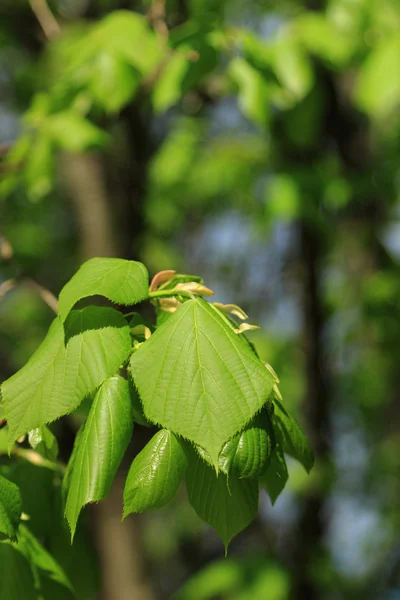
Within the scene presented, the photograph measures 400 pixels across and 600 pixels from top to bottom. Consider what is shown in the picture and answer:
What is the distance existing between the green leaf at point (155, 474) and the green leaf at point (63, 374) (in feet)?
0.36

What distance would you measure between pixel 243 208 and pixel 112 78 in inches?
134

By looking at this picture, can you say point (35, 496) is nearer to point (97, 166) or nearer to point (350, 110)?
point (97, 166)

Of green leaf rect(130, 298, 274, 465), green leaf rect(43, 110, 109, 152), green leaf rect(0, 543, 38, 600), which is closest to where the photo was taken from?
green leaf rect(130, 298, 274, 465)

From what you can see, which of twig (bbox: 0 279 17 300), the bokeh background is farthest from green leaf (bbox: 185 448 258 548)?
twig (bbox: 0 279 17 300)

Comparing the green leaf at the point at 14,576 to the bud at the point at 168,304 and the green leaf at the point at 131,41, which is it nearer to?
the bud at the point at 168,304

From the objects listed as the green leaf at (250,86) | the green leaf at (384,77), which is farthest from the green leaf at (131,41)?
the green leaf at (384,77)

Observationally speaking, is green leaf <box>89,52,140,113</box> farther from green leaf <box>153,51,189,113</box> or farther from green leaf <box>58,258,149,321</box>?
green leaf <box>58,258,149,321</box>

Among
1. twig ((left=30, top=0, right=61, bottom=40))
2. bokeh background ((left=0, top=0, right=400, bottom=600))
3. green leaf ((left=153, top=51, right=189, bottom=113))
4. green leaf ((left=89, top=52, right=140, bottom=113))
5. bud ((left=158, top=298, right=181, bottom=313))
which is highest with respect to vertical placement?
twig ((left=30, top=0, right=61, bottom=40))

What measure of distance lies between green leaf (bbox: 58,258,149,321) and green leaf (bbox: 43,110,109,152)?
1.46 metres

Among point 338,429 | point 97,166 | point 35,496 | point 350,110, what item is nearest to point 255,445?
point 35,496

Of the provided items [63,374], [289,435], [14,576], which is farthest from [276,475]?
[14,576]

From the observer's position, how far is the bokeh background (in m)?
2.26

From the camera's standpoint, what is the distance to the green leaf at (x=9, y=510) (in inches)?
37.1

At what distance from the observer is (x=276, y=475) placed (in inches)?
40.1
